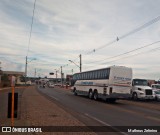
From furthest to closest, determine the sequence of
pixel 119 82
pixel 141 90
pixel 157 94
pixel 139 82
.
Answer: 1. pixel 157 94
2. pixel 139 82
3. pixel 141 90
4. pixel 119 82

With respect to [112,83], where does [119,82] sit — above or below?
above

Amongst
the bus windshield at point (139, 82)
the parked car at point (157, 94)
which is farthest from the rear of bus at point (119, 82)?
the parked car at point (157, 94)

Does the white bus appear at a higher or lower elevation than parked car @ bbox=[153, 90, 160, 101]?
higher

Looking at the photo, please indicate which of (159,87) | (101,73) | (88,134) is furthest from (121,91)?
(88,134)

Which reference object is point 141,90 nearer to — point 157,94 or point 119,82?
point 157,94

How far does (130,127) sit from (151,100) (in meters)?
24.3

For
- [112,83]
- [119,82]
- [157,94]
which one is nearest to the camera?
[112,83]

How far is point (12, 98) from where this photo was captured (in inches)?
458

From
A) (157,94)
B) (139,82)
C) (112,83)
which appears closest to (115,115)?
(112,83)

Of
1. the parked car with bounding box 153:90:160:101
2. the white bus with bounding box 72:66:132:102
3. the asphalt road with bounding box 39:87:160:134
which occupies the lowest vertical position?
the asphalt road with bounding box 39:87:160:134

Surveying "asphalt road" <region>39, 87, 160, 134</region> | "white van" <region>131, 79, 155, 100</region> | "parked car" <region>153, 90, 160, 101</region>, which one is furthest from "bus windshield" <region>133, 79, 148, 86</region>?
"asphalt road" <region>39, 87, 160, 134</region>

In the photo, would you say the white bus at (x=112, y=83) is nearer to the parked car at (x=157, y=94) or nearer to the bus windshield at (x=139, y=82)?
the bus windshield at (x=139, y=82)

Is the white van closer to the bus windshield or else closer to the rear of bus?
the bus windshield

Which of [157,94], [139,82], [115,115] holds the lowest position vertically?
[115,115]
